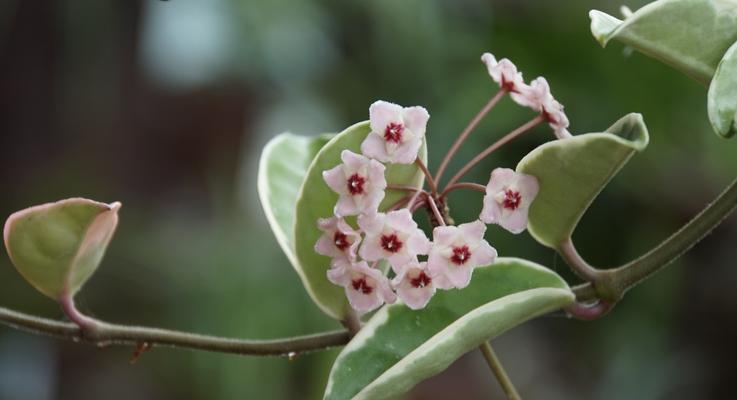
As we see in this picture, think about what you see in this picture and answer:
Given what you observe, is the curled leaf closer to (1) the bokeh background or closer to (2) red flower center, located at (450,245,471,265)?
(2) red flower center, located at (450,245,471,265)

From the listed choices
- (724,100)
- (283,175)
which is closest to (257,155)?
(283,175)

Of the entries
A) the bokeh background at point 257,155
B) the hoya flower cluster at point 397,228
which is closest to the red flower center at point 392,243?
the hoya flower cluster at point 397,228

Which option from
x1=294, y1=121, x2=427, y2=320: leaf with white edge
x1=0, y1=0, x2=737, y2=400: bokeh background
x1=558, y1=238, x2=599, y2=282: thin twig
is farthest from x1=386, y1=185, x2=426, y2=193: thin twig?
x1=0, y1=0, x2=737, y2=400: bokeh background

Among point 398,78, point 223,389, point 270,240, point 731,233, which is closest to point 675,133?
point 731,233

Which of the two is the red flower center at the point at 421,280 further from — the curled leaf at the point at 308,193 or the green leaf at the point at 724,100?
the green leaf at the point at 724,100

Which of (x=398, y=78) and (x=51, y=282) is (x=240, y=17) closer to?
(x=398, y=78)
